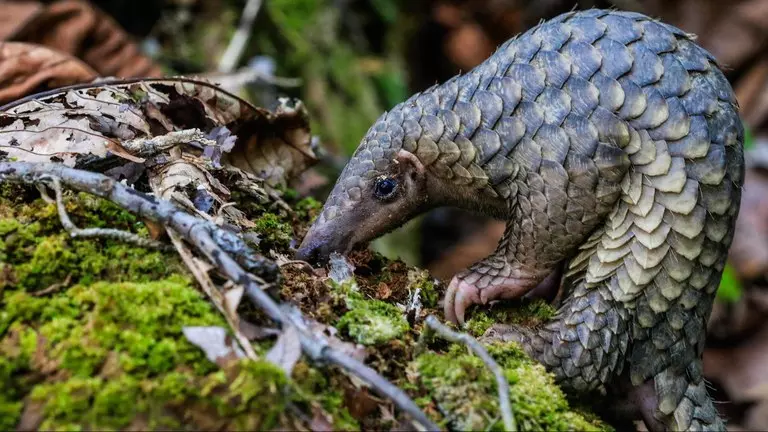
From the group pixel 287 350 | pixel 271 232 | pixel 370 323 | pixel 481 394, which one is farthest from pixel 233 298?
pixel 271 232

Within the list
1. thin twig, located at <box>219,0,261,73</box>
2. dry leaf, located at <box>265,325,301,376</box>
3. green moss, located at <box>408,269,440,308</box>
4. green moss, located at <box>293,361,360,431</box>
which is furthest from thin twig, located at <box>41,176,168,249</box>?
thin twig, located at <box>219,0,261,73</box>

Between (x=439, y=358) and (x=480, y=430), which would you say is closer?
(x=480, y=430)

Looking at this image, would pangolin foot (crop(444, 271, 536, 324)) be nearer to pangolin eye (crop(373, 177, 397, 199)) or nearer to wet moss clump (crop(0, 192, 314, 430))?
pangolin eye (crop(373, 177, 397, 199))

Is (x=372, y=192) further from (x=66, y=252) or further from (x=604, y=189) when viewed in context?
(x=66, y=252)

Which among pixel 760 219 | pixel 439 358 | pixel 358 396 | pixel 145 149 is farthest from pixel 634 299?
pixel 760 219

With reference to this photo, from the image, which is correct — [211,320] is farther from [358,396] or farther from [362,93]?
[362,93]
